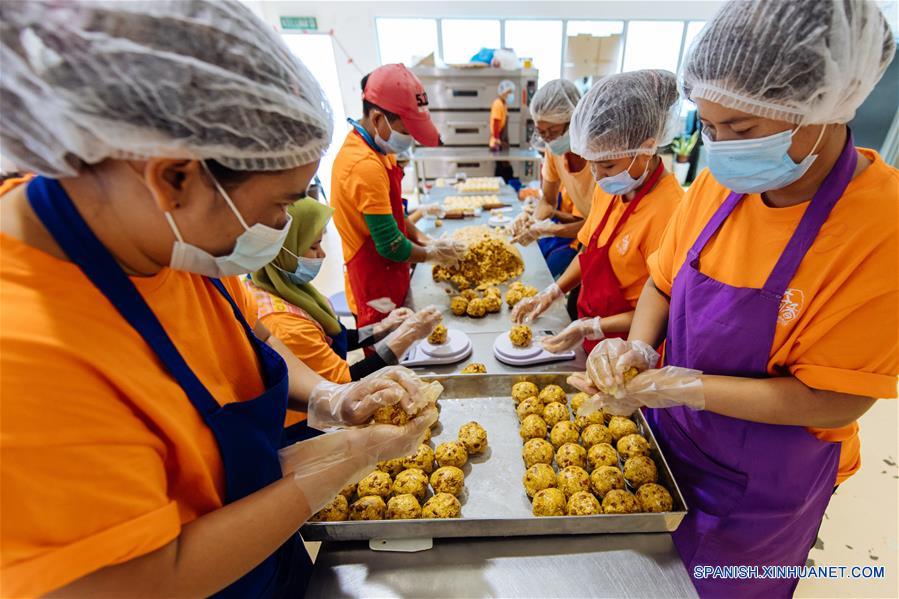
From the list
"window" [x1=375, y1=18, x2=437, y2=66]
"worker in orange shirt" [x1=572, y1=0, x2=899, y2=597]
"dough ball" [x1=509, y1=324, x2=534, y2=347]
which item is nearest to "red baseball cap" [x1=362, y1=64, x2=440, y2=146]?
"dough ball" [x1=509, y1=324, x2=534, y2=347]

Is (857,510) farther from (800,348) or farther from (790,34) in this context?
(790,34)

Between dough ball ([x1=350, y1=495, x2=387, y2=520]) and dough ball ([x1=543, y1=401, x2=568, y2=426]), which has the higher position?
dough ball ([x1=350, y1=495, x2=387, y2=520])

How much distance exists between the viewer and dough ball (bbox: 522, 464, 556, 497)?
148 centimetres

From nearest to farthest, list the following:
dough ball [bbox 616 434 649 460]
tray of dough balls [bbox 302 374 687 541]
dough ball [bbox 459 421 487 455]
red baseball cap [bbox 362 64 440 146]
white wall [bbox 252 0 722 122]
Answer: tray of dough balls [bbox 302 374 687 541] → dough ball [bbox 616 434 649 460] → dough ball [bbox 459 421 487 455] → red baseball cap [bbox 362 64 440 146] → white wall [bbox 252 0 722 122]

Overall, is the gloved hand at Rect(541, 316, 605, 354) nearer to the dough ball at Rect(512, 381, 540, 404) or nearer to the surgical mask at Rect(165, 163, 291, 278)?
the dough ball at Rect(512, 381, 540, 404)

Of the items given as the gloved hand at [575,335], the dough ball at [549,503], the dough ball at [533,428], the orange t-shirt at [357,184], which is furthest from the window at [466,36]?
the dough ball at [549,503]

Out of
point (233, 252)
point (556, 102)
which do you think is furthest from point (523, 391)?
point (556, 102)

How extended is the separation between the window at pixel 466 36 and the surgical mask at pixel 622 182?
8.99 metres

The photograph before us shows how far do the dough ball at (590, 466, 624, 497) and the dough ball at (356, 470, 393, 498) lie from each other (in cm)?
77

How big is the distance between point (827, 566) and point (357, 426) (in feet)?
10.1

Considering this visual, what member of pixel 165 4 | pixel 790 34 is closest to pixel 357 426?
pixel 165 4

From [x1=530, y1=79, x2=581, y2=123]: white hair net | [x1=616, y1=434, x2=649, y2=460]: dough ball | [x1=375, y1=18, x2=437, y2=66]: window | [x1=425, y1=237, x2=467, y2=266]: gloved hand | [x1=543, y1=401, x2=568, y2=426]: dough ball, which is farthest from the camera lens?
[x1=375, y1=18, x2=437, y2=66]: window

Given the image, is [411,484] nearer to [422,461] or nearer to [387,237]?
[422,461]

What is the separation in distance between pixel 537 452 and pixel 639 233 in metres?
1.22
